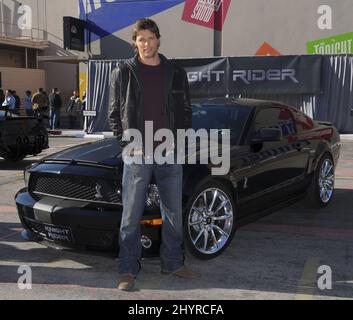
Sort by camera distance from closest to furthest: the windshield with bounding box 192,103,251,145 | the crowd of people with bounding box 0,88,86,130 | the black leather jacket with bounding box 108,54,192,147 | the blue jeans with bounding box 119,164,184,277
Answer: the black leather jacket with bounding box 108,54,192,147 → the blue jeans with bounding box 119,164,184,277 → the windshield with bounding box 192,103,251,145 → the crowd of people with bounding box 0,88,86,130

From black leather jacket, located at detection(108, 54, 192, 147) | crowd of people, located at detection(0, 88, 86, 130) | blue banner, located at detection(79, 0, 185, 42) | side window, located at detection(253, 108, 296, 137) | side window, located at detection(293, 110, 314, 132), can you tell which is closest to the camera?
black leather jacket, located at detection(108, 54, 192, 147)

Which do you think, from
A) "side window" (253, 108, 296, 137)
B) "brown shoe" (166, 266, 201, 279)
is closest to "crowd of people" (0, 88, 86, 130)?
"side window" (253, 108, 296, 137)

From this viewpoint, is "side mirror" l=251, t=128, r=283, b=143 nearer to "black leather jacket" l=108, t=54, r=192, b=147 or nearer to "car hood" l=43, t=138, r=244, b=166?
"car hood" l=43, t=138, r=244, b=166

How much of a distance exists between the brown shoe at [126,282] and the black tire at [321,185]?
125 inches

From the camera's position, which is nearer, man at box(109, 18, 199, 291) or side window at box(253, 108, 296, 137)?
man at box(109, 18, 199, 291)

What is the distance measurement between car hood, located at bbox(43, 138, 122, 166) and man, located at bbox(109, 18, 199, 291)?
536 millimetres

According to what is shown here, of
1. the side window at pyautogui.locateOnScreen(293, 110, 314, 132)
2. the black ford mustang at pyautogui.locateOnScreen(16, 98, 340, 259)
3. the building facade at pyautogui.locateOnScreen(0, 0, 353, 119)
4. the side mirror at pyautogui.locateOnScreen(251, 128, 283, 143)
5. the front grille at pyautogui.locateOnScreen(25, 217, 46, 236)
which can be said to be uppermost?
the building facade at pyautogui.locateOnScreen(0, 0, 353, 119)

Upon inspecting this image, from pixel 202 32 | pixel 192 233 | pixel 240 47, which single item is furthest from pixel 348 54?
pixel 192 233

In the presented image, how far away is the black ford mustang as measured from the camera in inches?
169

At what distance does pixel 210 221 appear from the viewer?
4.74 m

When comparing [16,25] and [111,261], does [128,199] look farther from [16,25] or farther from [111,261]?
[16,25]

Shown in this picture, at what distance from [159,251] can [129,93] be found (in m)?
1.29

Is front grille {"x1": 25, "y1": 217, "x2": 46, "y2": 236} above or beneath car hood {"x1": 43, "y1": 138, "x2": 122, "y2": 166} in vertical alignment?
beneath
